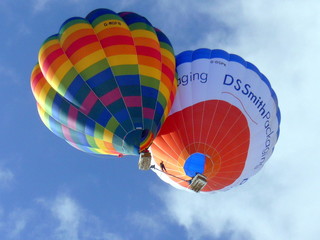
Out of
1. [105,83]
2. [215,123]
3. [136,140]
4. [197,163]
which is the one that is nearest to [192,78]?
[215,123]

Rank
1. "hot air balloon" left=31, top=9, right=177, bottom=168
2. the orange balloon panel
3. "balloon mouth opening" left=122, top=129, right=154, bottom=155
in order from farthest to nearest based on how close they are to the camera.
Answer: the orange balloon panel, "hot air balloon" left=31, top=9, right=177, bottom=168, "balloon mouth opening" left=122, top=129, right=154, bottom=155

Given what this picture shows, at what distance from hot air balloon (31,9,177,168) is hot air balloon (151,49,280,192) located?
69cm

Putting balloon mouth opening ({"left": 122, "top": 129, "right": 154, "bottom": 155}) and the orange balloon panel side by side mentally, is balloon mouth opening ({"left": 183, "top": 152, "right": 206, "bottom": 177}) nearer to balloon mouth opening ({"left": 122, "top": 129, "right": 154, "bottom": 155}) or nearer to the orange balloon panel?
the orange balloon panel

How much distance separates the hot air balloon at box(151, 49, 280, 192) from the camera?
14.3 meters

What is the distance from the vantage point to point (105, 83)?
43.4 feet

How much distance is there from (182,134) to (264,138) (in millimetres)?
2232

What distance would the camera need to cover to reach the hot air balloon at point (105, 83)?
13156 millimetres

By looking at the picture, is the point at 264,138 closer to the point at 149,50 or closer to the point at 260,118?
the point at 260,118

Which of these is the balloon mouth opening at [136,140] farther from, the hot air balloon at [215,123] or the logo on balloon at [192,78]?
the logo on balloon at [192,78]

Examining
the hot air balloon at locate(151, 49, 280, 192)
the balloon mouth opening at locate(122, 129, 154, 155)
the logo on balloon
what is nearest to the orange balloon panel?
the hot air balloon at locate(151, 49, 280, 192)

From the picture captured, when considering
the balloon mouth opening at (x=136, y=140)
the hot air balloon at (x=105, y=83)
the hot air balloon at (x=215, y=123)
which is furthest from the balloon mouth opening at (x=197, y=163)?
the balloon mouth opening at (x=136, y=140)

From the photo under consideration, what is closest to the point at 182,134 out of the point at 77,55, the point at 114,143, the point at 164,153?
the point at 164,153

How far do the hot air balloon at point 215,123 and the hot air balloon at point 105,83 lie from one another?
0.69m

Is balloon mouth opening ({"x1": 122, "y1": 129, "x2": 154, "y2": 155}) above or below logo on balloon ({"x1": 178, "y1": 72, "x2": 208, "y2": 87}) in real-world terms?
below
